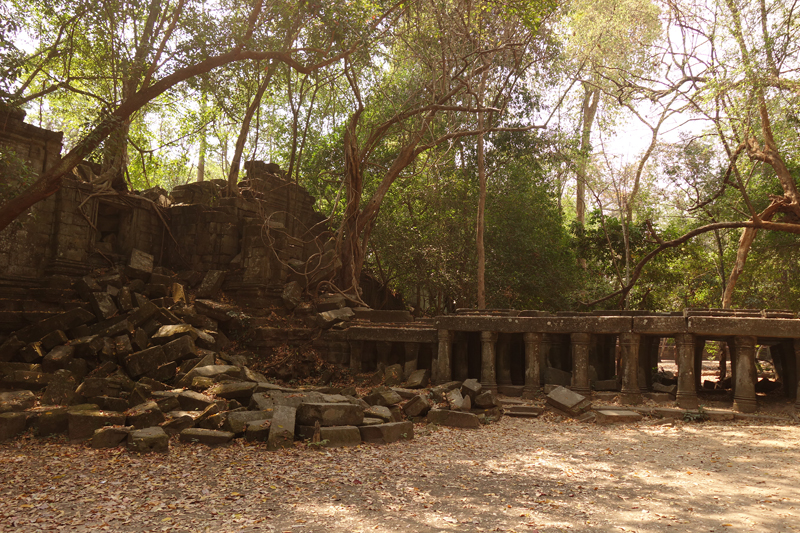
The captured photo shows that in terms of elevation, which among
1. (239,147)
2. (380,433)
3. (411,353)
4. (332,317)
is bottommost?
(380,433)

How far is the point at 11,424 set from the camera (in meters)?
6.71

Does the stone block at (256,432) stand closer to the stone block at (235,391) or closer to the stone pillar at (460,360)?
the stone block at (235,391)

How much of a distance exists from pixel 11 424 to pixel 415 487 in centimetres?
524

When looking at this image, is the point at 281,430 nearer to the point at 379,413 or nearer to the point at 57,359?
the point at 379,413

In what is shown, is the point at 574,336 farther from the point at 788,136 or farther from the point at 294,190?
the point at 294,190

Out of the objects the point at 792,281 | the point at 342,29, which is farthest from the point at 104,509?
the point at 792,281

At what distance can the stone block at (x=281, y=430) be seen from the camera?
22.0 ft

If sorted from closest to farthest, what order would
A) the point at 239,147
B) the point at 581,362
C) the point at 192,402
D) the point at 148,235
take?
the point at 192,402
the point at 581,362
the point at 239,147
the point at 148,235

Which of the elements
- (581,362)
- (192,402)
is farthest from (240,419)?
(581,362)

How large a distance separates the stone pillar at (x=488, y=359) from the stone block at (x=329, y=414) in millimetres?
4270

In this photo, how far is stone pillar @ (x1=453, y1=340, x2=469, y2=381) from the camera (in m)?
11.8

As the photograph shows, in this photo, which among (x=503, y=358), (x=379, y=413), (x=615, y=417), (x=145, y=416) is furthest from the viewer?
(x=503, y=358)

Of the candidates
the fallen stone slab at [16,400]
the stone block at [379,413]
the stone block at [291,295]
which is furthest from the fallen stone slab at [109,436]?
the stone block at [291,295]

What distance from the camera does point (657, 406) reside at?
9992 millimetres
